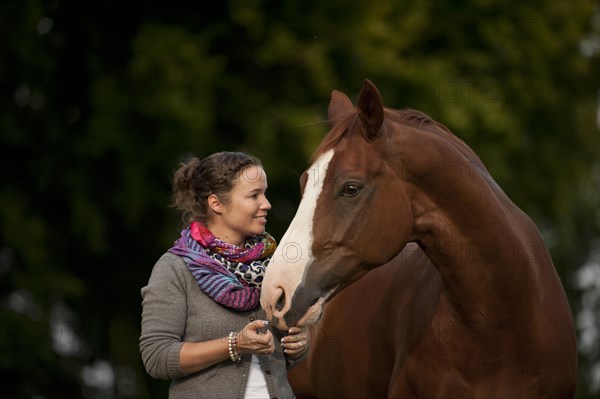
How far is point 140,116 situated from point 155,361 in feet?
26.2

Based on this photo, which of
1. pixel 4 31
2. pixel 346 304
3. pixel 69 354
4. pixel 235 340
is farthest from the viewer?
pixel 69 354

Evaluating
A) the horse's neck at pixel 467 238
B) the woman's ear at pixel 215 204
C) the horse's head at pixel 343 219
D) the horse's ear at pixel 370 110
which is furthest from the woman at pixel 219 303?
the horse's neck at pixel 467 238

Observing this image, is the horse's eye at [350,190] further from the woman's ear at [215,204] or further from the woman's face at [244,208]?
the woman's ear at [215,204]

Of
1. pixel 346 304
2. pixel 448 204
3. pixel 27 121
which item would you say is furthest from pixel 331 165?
pixel 27 121

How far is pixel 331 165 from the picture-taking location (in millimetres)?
4012

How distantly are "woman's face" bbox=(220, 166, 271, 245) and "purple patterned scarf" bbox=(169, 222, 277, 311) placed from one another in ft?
0.26

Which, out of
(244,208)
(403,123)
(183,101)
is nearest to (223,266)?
(244,208)

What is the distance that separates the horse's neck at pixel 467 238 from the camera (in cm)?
416

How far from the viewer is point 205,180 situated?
4.25 meters

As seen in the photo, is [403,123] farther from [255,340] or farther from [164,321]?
[164,321]

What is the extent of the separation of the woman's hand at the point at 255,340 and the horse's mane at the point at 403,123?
74 centimetres

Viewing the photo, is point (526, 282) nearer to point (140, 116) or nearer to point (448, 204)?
point (448, 204)

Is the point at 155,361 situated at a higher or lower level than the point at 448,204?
lower

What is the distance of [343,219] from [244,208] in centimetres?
46
